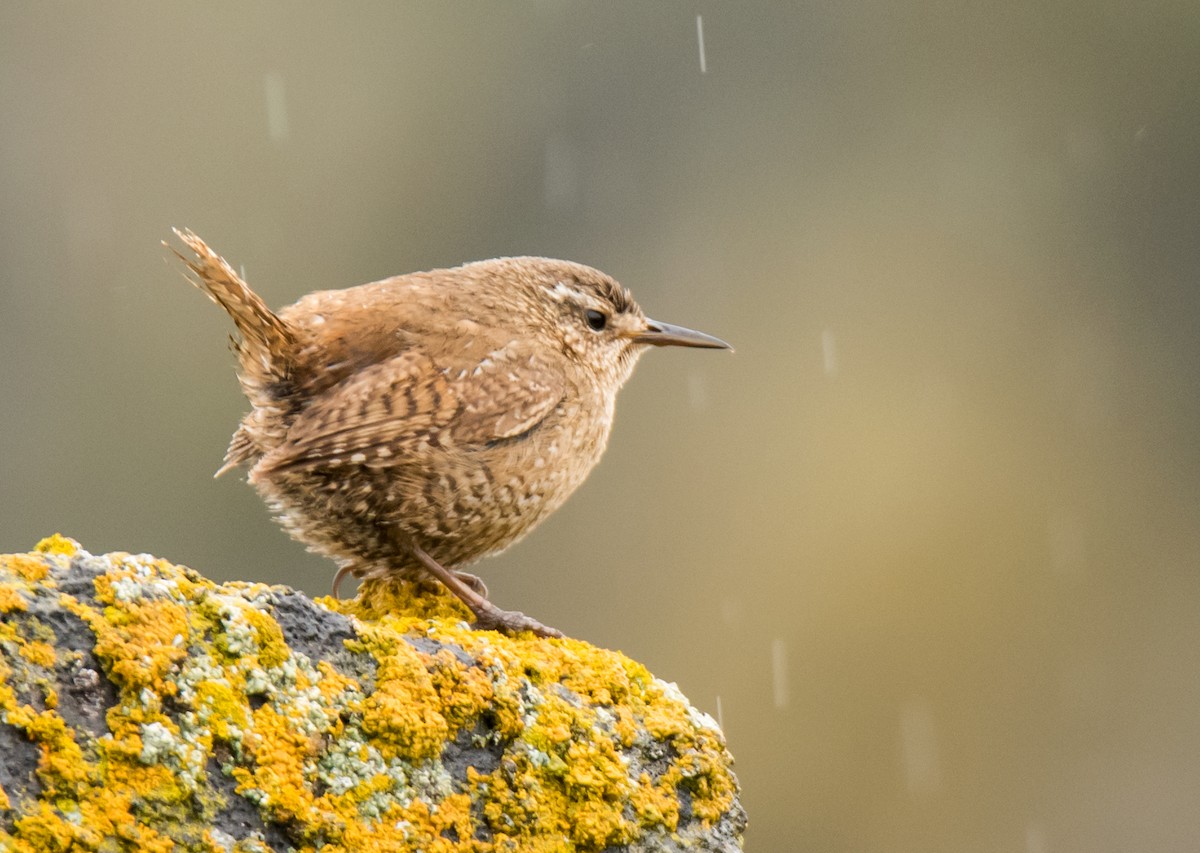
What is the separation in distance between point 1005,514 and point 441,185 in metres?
6.87

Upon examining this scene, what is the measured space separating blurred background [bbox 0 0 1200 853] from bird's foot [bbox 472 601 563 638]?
7483 mm

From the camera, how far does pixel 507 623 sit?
2.95 meters

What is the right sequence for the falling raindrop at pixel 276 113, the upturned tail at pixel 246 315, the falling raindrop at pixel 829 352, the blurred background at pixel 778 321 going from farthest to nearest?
1. the falling raindrop at pixel 276 113
2. the falling raindrop at pixel 829 352
3. the blurred background at pixel 778 321
4. the upturned tail at pixel 246 315

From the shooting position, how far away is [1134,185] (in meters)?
16.6

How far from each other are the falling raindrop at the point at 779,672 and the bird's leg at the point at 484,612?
9.24 metres

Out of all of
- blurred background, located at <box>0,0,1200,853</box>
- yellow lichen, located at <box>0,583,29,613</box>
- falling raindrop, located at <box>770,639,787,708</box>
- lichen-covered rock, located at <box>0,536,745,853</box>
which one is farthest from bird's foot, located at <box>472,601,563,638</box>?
falling raindrop, located at <box>770,639,787,708</box>

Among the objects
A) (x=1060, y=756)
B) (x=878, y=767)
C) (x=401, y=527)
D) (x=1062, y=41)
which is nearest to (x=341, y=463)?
(x=401, y=527)

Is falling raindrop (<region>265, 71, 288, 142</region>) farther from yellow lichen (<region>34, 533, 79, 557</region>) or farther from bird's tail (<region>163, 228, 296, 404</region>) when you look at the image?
yellow lichen (<region>34, 533, 79, 557</region>)

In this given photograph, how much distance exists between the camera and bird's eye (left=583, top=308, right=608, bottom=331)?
4020 mm

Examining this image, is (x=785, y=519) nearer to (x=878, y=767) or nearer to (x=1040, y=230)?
(x=878, y=767)

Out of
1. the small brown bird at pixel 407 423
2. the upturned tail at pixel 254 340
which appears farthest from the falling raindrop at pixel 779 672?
the upturned tail at pixel 254 340

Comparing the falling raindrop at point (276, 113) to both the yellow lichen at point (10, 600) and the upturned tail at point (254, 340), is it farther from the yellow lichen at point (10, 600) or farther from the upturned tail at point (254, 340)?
the yellow lichen at point (10, 600)

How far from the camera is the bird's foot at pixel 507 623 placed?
292 cm

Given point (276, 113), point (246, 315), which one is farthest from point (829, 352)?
point (246, 315)
